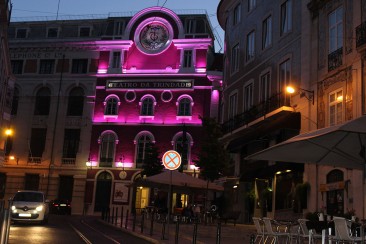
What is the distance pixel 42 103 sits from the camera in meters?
49.4

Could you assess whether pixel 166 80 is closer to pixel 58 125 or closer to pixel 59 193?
pixel 58 125

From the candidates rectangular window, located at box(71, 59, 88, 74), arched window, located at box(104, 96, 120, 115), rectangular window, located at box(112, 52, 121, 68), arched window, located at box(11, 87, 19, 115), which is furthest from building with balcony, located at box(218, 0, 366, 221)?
arched window, located at box(11, 87, 19, 115)

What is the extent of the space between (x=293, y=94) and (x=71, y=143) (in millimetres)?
29121

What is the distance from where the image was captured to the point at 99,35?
49.9 m

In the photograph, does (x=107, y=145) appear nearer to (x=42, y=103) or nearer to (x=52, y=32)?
(x=42, y=103)

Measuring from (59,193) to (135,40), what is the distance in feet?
51.9

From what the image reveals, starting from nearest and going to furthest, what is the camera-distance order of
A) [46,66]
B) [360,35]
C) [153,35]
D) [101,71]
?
[360,35] → [101,71] → [153,35] → [46,66]

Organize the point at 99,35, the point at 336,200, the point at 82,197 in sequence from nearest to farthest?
the point at 336,200
the point at 82,197
the point at 99,35

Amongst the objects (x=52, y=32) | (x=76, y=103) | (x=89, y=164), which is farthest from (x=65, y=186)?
(x=52, y=32)

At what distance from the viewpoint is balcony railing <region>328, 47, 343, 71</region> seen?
1991 cm

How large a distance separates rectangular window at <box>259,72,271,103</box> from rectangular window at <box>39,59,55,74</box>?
2795 cm

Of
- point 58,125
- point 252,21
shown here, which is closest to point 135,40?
point 58,125

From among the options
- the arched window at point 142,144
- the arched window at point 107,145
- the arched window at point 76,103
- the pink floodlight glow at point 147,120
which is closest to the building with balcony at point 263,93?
the pink floodlight glow at point 147,120

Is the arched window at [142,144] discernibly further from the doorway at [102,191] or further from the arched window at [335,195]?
the arched window at [335,195]
